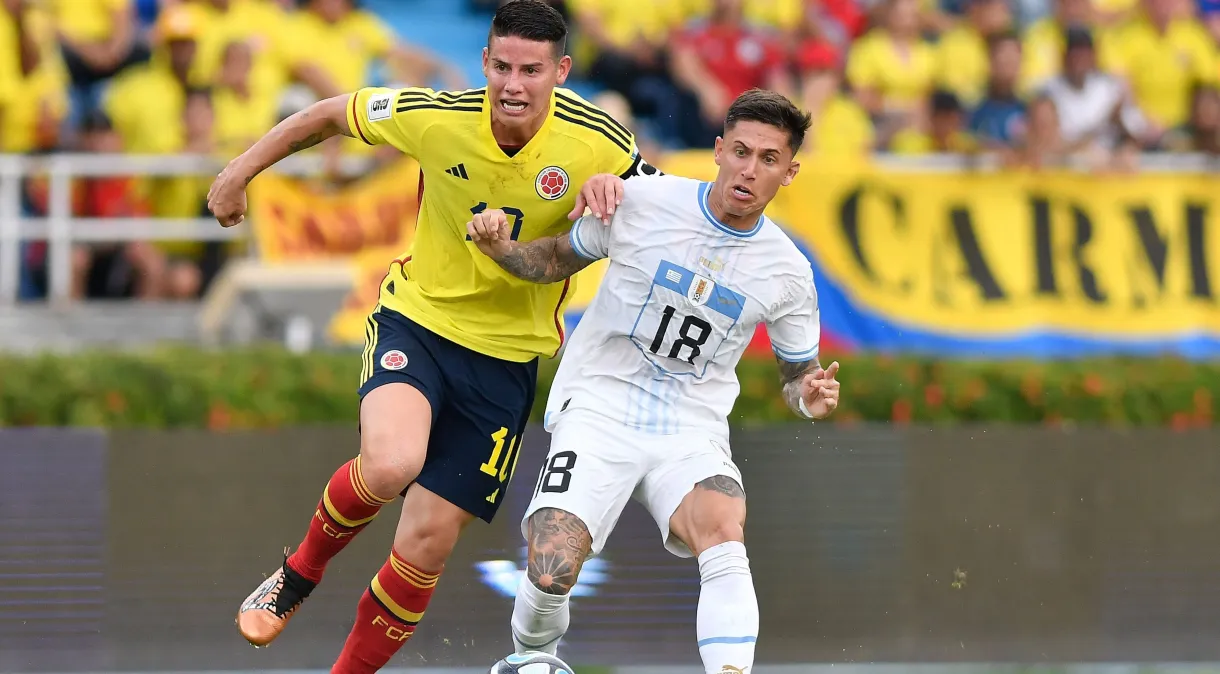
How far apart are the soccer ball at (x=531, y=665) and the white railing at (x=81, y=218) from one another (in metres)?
5.50

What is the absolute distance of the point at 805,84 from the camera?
1257 centimetres

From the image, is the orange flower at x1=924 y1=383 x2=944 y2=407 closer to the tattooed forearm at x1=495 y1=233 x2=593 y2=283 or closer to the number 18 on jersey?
the number 18 on jersey

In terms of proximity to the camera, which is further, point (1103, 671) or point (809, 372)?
point (1103, 671)

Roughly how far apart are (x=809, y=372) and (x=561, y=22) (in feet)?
5.38

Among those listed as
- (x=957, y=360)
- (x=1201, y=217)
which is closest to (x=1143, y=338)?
(x=1201, y=217)

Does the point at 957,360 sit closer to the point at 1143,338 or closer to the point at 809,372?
the point at 1143,338

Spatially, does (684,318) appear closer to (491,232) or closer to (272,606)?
(491,232)

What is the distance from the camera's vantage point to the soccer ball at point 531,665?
6.50 m

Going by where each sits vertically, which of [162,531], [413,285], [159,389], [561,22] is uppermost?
[561,22]

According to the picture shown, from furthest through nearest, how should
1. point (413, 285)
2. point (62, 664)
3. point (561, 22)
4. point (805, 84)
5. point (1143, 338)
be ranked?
point (805, 84)
point (1143, 338)
point (62, 664)
point (413, 285)
point (561, 22)

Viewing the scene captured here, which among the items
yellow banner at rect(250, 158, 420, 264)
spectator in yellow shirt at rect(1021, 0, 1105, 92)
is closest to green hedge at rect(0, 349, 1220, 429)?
yellow banner at rect(250, 158, 420, 264)

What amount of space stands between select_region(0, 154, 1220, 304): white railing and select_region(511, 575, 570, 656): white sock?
524 centimetres

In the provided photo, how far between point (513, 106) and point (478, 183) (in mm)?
397

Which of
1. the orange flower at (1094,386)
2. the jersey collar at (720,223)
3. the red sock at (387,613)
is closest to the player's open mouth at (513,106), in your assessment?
the jersey collar at (720,223)
